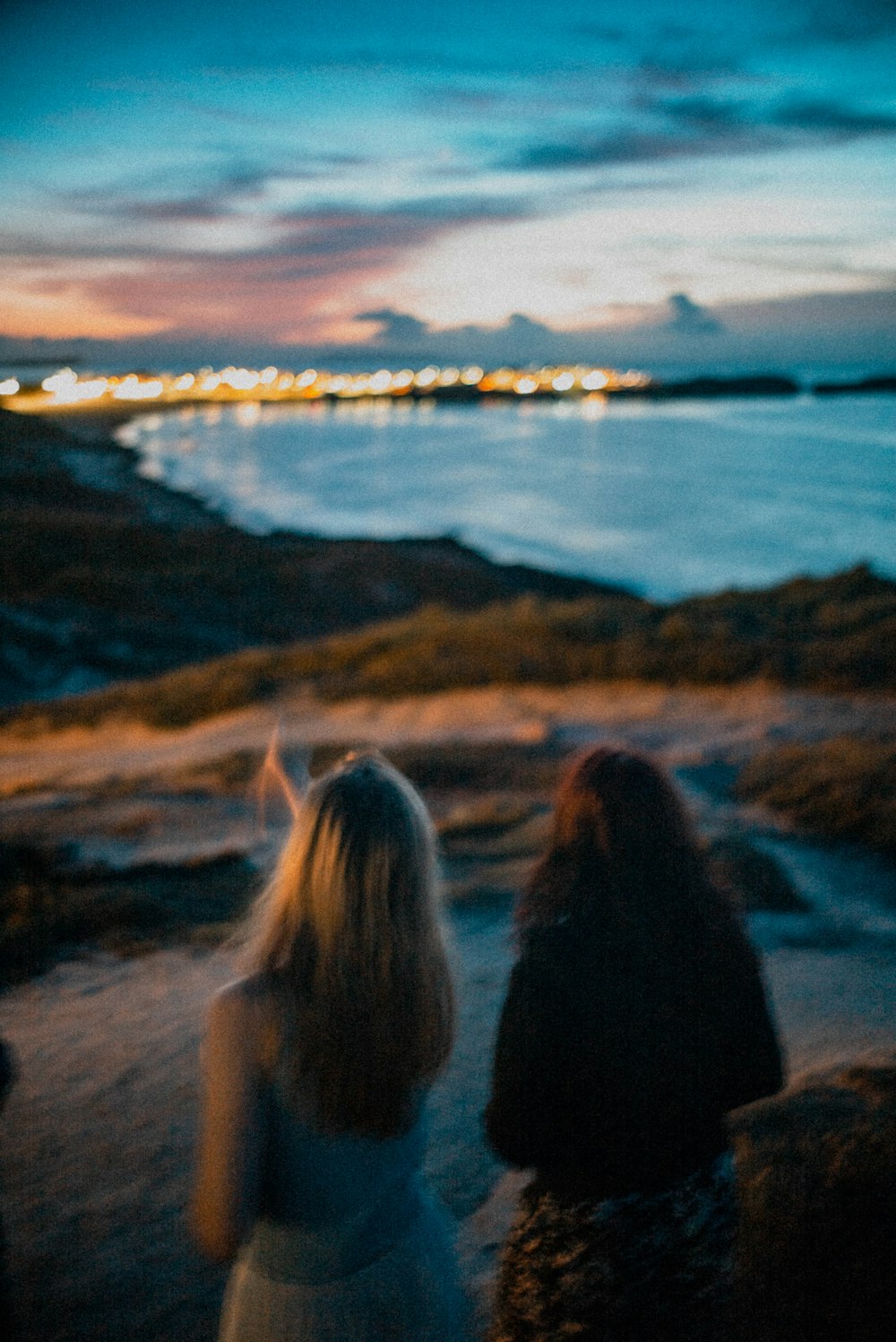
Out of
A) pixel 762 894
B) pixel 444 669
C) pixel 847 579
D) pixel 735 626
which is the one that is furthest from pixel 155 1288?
pixel 847 579

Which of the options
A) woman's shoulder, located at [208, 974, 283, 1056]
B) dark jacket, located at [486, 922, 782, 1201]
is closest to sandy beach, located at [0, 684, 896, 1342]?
dark jacket, located at [486, 922, 782, 1201]

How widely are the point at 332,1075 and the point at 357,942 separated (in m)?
0.22

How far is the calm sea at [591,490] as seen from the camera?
42.4 m

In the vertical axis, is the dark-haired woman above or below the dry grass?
above

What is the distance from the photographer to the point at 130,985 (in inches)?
225

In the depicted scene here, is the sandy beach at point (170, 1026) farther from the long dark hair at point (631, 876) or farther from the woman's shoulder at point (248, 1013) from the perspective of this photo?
the woman's shoulder at point (248, 1013)

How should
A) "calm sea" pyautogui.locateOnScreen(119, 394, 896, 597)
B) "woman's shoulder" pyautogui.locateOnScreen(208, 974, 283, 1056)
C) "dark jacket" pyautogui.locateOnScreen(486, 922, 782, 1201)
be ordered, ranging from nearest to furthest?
"woman's shoulder" pyautogui.locateOnScreen(208, 974, 283, 1056), "dark jacket" pyautogui.locateOnScreen(486, 922, 782, 1201), "calm sea" pyautogui.locateOnScreen(119, 394, 896, 597)

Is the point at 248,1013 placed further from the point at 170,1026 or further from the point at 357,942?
the point at 170,1026

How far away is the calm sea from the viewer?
139ft

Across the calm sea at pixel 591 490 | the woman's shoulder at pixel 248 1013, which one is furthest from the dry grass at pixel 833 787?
the calm sea at pixel 591 490

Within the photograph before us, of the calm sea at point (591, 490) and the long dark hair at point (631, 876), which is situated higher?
the calm sea at point (591, 490)

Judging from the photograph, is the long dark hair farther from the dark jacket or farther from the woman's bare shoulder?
the woman's bare shoulder

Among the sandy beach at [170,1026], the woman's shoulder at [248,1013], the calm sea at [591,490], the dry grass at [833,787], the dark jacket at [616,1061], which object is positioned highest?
the calm sea at [591,490]

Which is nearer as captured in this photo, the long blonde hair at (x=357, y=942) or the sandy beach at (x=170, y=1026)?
the long blonde hair at (x=357, y=942)
